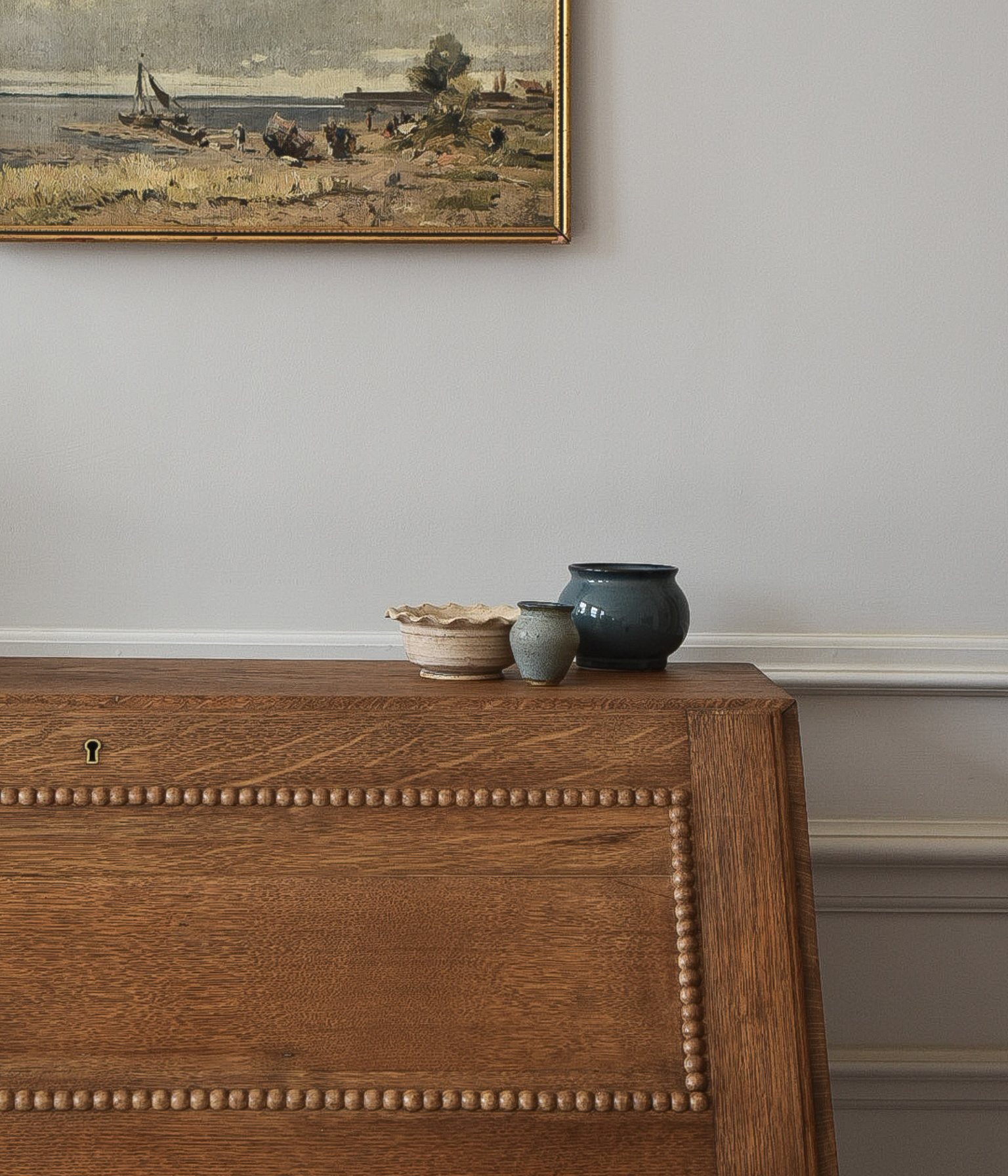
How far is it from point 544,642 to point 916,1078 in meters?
0.82

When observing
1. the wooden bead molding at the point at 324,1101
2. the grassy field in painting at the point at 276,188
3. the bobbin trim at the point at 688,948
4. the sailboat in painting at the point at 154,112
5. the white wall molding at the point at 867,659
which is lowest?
the wooden bead molding at the point at 324,1101

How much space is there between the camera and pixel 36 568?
1.37 meters

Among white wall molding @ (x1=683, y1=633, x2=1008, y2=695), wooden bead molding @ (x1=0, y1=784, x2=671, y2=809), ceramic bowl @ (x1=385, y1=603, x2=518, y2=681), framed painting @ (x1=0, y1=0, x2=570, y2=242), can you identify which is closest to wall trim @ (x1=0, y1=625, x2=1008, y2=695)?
white wall molding @ (x1=683, y1=633, x2=1008, y2=695)

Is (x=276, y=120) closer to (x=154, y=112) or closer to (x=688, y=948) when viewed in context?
(x=154, y=112)

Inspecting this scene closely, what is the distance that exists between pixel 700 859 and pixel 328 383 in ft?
2.59

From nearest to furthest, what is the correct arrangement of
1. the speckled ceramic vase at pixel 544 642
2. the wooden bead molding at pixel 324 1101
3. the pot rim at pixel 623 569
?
the wooden bead molding at pixel 324 1101 < the speckled ceramic vase at pixel 544 642 < the pot rim at pixel 623 569

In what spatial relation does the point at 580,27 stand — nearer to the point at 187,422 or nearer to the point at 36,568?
the point at 187,422

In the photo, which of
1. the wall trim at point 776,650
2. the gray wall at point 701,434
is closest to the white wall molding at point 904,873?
the gray wall at point 701,434

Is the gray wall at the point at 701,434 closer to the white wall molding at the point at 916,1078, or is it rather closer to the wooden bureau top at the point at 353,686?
the white wall molding at the point at 916,1078

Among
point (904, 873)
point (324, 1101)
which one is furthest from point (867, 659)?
point (324, 1101)

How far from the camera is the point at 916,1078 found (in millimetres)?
1319

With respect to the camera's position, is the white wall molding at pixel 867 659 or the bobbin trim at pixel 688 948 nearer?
the bobbin trim at pixel 688 948

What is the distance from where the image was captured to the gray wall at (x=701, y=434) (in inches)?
52.1

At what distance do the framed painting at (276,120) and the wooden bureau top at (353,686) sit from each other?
569 millimetres
